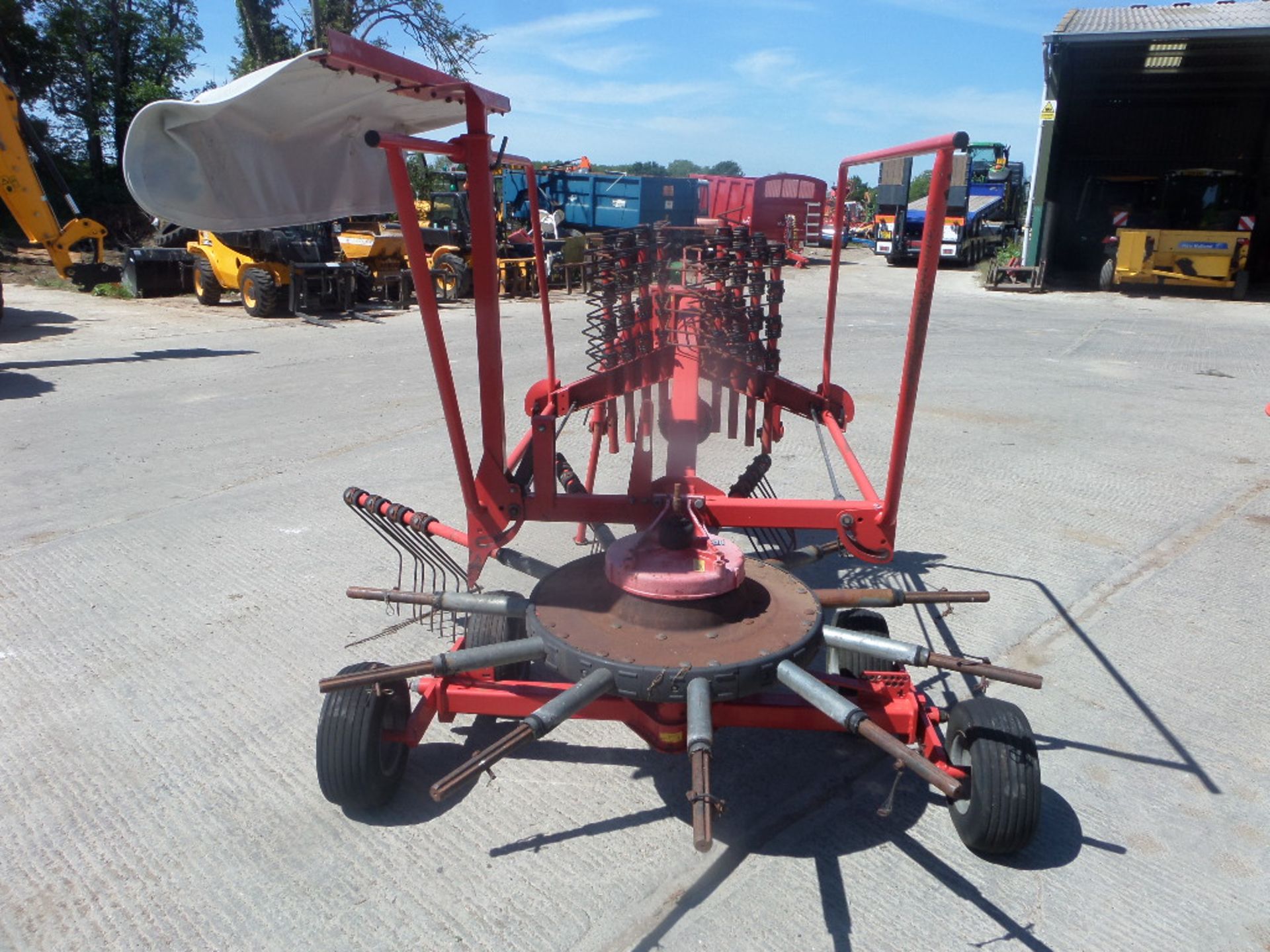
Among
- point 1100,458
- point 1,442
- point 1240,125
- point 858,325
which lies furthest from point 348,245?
point 1240,125

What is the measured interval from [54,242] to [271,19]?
19.6 metres

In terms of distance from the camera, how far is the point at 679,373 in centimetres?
384

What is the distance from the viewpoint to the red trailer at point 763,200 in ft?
59.4

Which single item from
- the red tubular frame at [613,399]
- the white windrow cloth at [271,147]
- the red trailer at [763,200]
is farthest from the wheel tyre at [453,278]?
the white windrow cloth at [271,147]

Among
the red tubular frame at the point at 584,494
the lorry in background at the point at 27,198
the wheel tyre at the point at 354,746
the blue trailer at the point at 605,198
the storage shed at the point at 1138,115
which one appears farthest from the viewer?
the blue trailer at the point at 605,198

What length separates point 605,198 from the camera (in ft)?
75.0

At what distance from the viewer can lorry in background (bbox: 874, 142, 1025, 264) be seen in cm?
2498

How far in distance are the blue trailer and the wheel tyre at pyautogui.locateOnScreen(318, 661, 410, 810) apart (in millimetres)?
20188

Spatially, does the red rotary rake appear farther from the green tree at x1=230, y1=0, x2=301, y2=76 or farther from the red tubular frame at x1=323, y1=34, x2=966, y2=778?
the green tree at x1=230, y1=0, x2=301, y2=76

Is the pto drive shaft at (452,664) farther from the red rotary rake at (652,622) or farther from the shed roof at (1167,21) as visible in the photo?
the shed roof at (1167,21)

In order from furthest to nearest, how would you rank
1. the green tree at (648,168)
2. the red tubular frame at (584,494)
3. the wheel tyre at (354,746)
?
1. the green tree at (648,168)
2. the wheel tyre at (354,746)
3. the red tubular frame at (584,494)

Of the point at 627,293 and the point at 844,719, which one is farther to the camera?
the point at 627,293

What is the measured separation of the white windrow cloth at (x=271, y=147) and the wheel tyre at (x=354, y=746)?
1534 mm

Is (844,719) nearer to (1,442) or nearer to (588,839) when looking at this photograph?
(588,839)
